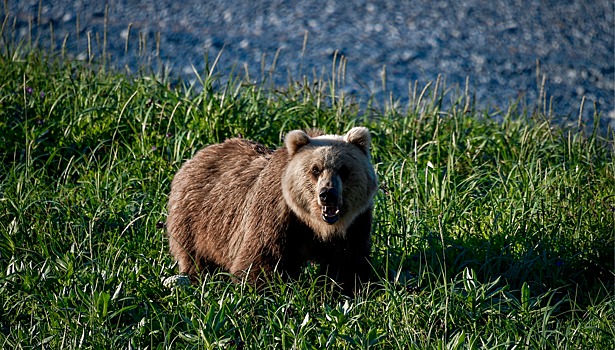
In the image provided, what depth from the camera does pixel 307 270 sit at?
489cm

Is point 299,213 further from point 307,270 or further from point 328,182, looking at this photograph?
point 307,270

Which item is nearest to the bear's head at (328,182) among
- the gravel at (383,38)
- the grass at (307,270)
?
the grass at (307,270)

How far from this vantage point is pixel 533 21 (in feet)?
33.6

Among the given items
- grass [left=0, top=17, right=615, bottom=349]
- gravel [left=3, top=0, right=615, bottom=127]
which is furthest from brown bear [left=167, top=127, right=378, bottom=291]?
gravel [left=3, top=0, right=615, bottom=127]

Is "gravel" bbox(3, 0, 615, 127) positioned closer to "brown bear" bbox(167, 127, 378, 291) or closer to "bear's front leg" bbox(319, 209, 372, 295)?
"brown bear" bbox(167, 127, 378, 291)

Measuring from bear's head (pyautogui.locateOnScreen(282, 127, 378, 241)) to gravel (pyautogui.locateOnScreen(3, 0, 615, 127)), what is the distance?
4.07m

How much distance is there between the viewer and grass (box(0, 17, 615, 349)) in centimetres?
406

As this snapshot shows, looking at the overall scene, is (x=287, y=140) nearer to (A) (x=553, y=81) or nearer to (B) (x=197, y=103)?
(B) (x=197, y=103)

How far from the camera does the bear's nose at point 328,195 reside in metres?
4.37

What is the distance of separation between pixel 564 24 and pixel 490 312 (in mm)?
6856

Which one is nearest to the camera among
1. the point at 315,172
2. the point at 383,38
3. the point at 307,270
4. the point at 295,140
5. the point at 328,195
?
the point at 328,195

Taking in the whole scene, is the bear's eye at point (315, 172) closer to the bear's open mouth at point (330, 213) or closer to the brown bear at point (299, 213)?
the brown bear at point (299, 213)

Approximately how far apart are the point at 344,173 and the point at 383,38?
5592mm

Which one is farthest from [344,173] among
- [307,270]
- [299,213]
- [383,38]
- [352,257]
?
[383,38]
